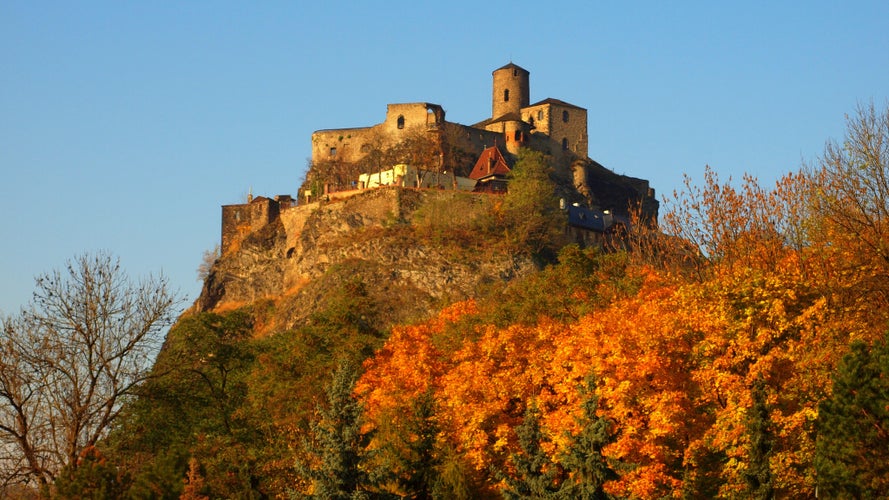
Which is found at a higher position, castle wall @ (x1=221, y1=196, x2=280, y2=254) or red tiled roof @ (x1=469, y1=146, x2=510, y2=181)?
red tiled roof @ (x1=469, y1=146, x2=510, y2=181)

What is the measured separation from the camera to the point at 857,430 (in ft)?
110

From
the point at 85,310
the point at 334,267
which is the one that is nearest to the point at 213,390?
the point at 85,310

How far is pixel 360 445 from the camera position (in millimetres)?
37438

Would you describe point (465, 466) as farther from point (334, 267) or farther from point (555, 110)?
point (555, 110)

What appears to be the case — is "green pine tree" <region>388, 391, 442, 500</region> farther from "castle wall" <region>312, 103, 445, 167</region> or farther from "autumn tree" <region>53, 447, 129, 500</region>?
"castle wall" <region>312, 103, 445, 167</region>

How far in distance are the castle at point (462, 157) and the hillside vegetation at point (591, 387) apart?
41021mm

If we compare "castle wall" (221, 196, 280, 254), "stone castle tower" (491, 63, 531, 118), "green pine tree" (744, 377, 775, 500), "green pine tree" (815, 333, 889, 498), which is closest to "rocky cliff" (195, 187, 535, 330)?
"castle wall" (221, 196, 280, 254)

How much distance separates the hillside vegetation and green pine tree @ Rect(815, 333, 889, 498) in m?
0.05

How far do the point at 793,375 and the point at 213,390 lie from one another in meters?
25.6

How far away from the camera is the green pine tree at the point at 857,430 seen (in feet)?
109

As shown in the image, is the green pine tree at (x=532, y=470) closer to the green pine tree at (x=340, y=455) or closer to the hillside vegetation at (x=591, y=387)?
the hillside vegetation at (x=591, y=387)

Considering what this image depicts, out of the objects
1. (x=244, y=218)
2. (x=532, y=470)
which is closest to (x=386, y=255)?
(x=244, y=218)

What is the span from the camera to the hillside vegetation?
119 ft

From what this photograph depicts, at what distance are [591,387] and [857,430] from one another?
732 cm
